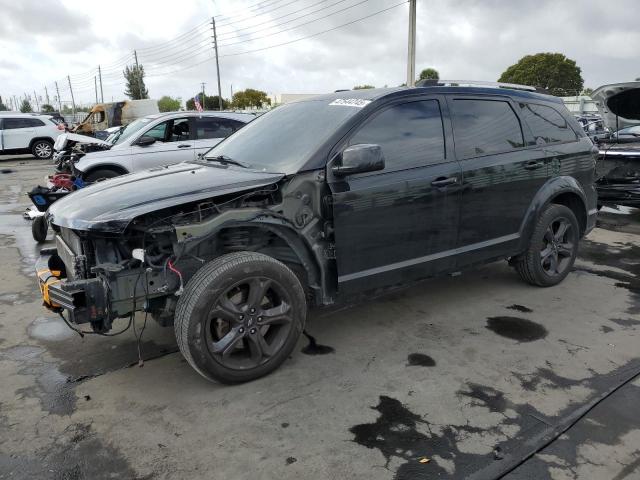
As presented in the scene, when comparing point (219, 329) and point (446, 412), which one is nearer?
point (446, 412)

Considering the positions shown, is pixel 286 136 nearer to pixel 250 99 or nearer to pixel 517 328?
pixel 517 328

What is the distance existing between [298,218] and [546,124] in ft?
9.26

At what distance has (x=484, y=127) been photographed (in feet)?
14.0

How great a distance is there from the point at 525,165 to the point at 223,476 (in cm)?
350

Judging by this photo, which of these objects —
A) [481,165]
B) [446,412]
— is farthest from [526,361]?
[481,165]

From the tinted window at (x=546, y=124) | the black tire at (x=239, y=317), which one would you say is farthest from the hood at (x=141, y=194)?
the tinted window at (x=546, y=124)

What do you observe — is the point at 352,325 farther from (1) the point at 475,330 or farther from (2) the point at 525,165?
(2) the point at 525,165

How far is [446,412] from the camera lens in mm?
2965

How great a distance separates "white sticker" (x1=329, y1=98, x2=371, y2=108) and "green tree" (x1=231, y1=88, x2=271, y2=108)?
217 ft

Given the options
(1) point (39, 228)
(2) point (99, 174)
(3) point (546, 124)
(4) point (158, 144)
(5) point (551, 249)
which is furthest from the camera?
(4) point (158, 144)

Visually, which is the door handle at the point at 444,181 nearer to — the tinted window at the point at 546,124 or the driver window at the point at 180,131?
the tinted window at the point at 546,124

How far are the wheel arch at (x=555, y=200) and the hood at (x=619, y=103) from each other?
3.13m

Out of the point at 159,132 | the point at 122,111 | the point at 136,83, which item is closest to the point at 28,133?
the point at 122,111

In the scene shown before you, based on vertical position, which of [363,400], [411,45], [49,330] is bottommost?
[363,400]
